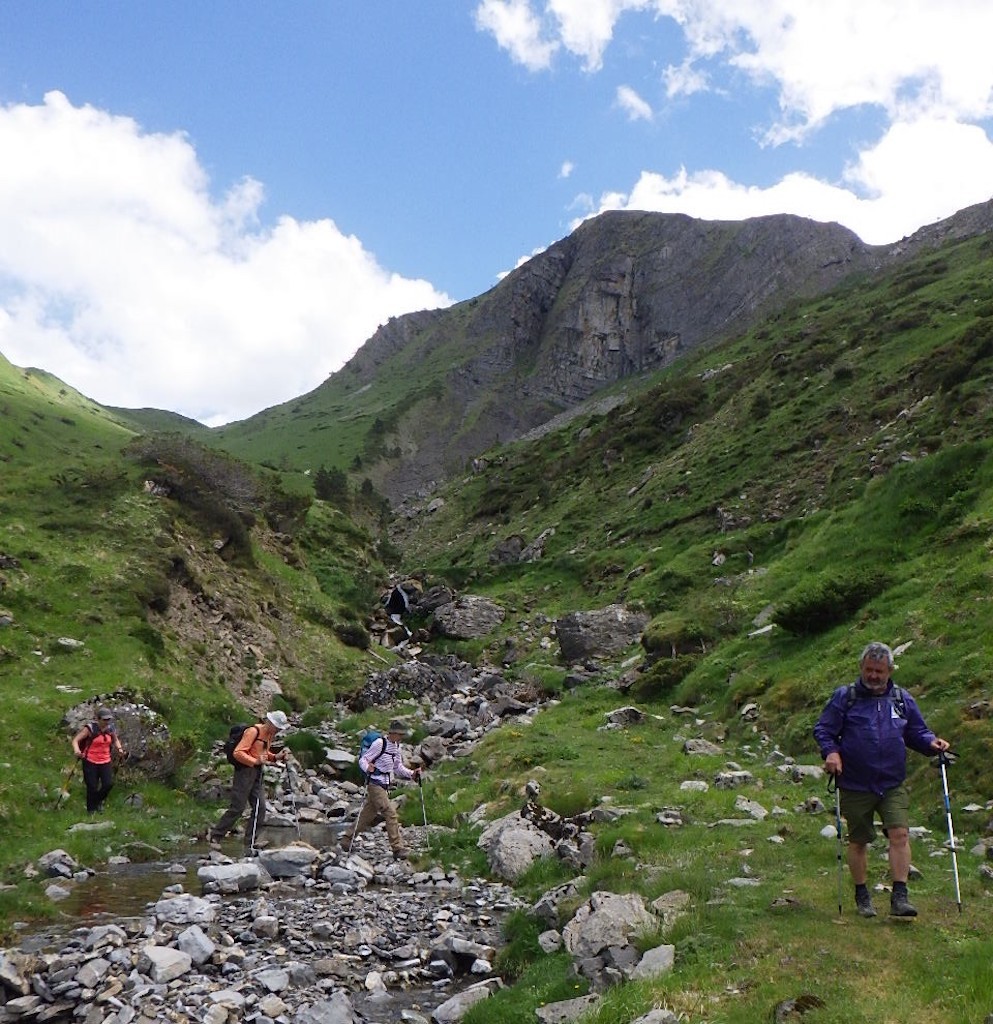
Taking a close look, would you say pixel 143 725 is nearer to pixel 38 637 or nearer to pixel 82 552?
pixel 38 637

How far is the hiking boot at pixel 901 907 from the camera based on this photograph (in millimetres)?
7938

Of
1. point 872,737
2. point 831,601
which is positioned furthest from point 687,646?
point 872,737

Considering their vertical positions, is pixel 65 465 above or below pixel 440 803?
above

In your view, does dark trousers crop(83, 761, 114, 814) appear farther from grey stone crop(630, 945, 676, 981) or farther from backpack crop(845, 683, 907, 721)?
backpack crop(845, 683, 907, 721)

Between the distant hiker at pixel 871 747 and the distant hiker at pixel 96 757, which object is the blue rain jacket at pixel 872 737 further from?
the distant hiker at pixel 96 757

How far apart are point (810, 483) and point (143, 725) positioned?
119ft

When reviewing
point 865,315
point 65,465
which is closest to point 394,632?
point 65,465

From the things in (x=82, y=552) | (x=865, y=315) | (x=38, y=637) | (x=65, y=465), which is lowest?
(x=38, y=637)

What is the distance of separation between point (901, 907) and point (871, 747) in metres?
1.61

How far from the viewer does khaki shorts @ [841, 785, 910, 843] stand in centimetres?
857

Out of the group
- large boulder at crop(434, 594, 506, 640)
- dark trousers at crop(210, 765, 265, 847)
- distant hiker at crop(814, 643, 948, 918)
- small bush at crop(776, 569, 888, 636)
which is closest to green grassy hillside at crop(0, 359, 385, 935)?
dark trousers at crop(210, 765, 265, 847)

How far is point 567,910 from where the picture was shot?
10.1m

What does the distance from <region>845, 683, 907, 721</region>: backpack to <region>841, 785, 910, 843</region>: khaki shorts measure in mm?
827

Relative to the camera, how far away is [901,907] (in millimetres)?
7961
